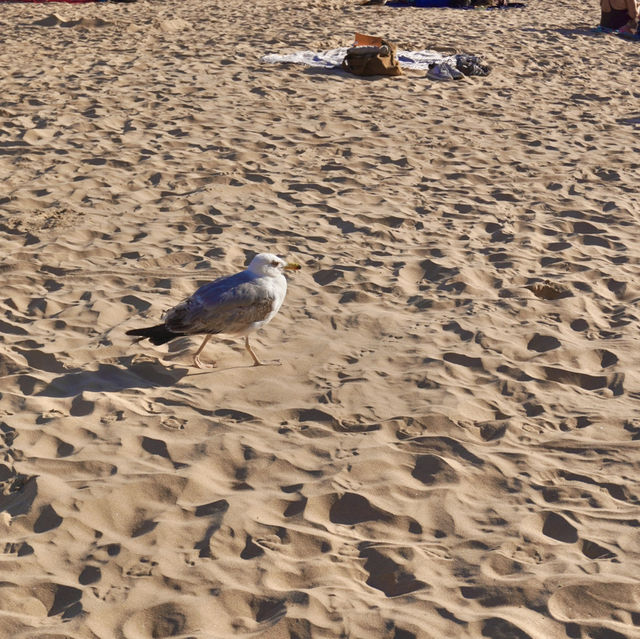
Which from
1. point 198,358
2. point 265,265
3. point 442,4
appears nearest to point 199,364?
point 198,358

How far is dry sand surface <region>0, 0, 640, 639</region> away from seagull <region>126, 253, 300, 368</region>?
0.90ft

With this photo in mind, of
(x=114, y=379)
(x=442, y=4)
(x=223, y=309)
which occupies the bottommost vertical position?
(x=114, y=379)

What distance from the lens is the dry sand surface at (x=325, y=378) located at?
3.17 m

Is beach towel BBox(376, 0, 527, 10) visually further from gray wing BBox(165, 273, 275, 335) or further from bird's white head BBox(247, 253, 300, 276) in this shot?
gray wing BBox(165, 273, 275, 335)

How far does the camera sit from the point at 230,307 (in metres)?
4.61

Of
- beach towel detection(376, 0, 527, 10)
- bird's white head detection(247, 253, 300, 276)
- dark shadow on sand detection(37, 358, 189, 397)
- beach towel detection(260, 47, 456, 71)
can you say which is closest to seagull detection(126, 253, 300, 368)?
bird's white head detection(247, 253, 300, 276)

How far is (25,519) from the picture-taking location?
11.4 feet

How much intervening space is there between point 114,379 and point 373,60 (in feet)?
27.3

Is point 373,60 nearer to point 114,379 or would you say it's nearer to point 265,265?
point 265,265

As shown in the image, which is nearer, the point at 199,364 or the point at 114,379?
the point at 114,379

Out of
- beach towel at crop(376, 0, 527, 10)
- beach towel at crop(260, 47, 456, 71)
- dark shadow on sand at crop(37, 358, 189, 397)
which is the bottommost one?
dark shadow on sand at crop(37, 358, 189, 397)

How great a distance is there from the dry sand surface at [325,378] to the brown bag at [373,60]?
5.40ft

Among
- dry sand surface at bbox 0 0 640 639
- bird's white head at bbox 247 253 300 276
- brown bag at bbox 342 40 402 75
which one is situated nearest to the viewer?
dry sand surface at bbox 0 0 640 639

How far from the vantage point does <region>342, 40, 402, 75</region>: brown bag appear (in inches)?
464
